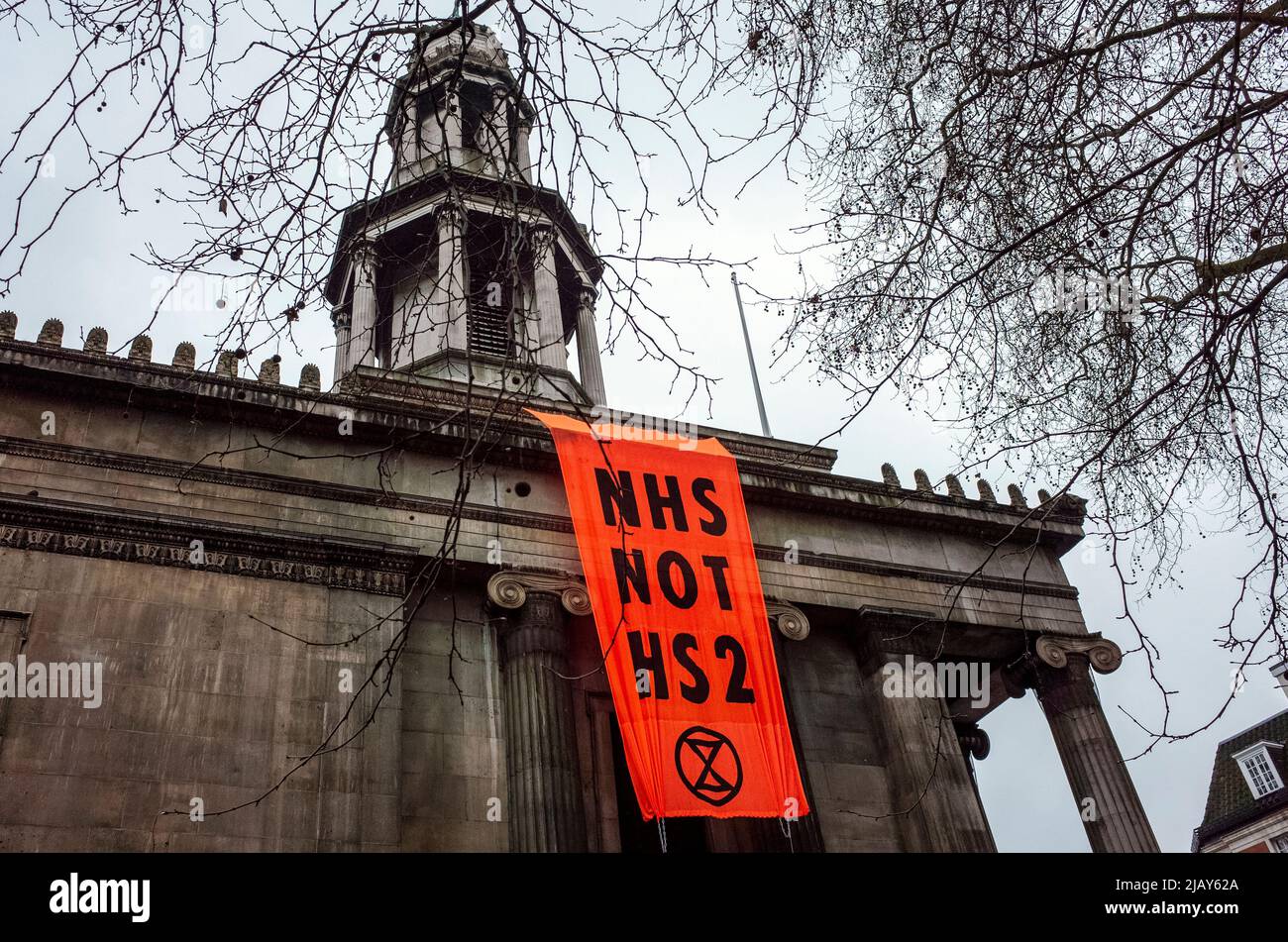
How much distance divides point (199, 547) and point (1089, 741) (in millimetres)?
17385

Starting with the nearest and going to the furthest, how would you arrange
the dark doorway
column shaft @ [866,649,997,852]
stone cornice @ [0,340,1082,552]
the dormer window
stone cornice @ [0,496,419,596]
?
stone cornice @ [0,496,419,596]
stone cornice @ [0,340,1082,552]
the dark doorway
column shaft @ [866,649,997,852]
the dormer window

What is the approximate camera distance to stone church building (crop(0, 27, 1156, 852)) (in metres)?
14.4

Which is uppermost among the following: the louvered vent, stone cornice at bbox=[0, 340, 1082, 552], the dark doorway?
the louvered vent

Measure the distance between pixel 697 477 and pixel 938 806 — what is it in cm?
752

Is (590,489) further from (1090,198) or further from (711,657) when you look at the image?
(1090,198)

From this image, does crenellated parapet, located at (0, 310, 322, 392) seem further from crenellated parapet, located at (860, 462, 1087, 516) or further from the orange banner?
crenellated parapet, located at (860, 462, 1087, 516)

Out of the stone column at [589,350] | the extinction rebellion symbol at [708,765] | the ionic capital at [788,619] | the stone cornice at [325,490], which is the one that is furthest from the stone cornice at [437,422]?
the stone column at [589,350]

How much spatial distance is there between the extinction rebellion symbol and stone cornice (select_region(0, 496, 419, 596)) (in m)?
5.44

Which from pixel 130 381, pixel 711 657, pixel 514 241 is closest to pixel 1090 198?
pixel 514 241

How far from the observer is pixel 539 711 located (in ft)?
55.8

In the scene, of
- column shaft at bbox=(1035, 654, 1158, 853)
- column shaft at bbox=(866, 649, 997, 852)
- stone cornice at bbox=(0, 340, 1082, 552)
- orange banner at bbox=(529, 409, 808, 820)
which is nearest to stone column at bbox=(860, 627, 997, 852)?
column shaft at bbox=(866, 649, 997, 852)

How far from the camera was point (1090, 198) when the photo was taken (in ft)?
29.6

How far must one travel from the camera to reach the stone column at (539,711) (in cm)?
1594

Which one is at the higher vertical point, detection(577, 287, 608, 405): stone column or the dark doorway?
detection(577, 287, 608, 405): stone column
